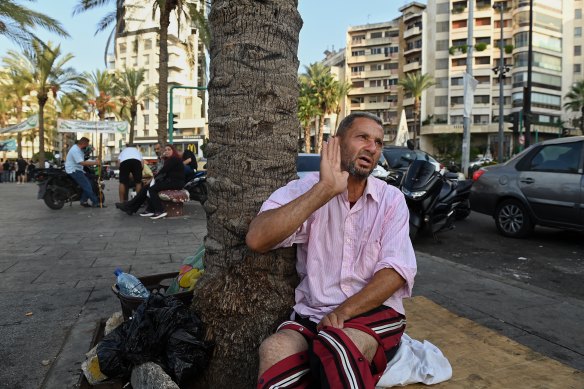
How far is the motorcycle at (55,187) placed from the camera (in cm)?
1167

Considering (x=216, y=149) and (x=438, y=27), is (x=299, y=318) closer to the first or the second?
(x=216, y=149)

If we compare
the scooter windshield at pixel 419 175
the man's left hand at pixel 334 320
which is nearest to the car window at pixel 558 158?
the scooter windshield at pixel 419 175

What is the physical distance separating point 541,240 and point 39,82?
36322 mm

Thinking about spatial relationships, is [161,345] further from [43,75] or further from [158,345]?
[43,75]

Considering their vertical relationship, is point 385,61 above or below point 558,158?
above

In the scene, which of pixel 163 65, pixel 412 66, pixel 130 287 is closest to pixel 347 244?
pixel 130 287

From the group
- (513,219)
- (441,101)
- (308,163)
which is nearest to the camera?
(513,219)

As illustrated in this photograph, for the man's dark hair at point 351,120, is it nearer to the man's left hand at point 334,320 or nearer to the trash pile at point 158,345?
the man's left hand at point 334,320

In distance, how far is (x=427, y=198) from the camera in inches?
277

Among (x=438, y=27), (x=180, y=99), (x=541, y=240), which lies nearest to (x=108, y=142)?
(x=180, y=99)

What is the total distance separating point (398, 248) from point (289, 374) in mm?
746

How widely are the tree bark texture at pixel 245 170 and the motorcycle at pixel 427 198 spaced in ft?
16.0

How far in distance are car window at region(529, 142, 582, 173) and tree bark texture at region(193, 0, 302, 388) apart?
247 inches

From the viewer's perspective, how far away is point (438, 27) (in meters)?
68.2
